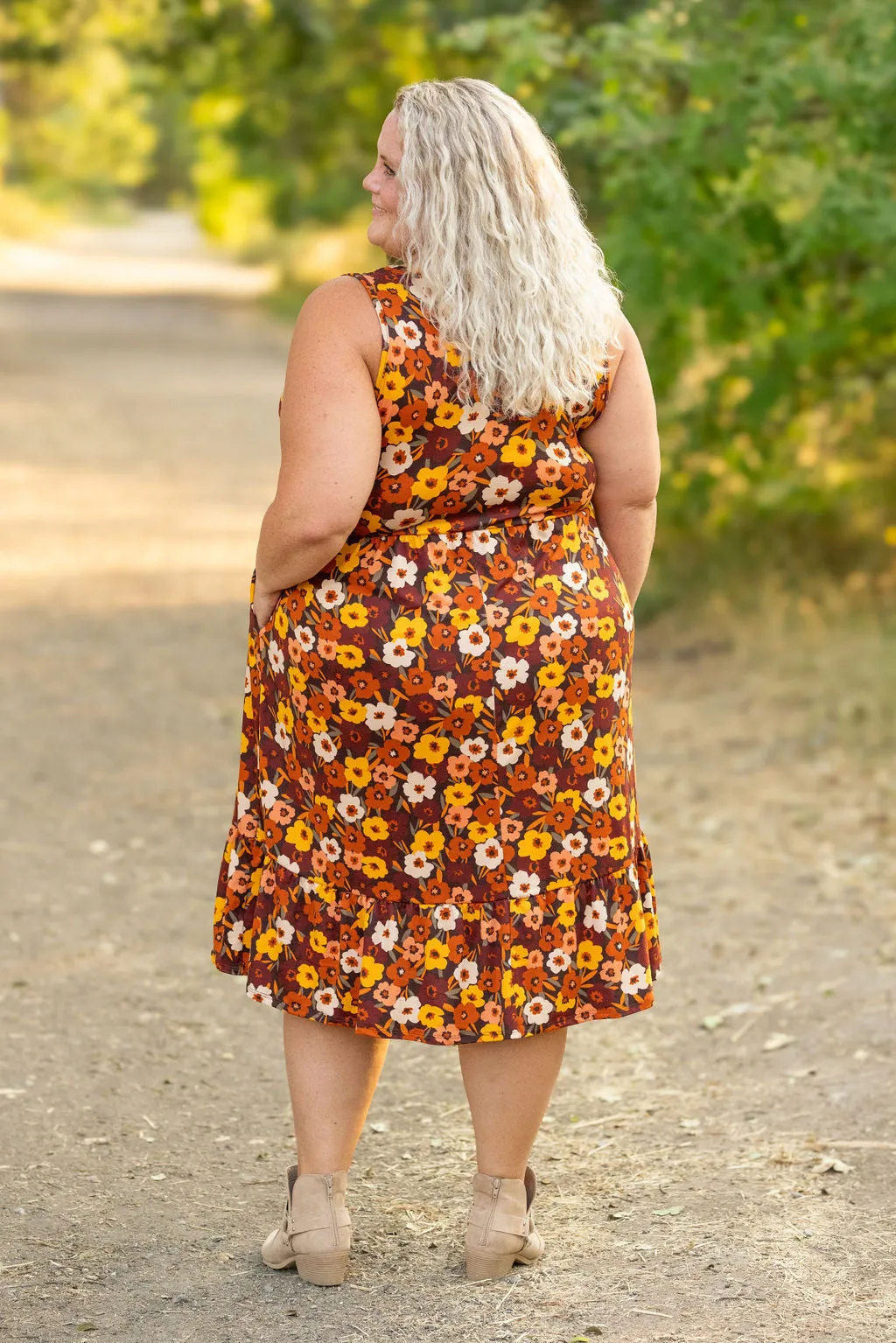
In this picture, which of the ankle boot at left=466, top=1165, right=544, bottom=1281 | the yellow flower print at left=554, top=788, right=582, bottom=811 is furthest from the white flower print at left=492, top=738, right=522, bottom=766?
the ankle boot at left=466, top=1165, right=544, bottom=1281

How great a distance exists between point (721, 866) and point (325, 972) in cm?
286

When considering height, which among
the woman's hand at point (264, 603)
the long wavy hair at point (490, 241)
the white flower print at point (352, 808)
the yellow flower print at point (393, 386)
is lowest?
the white flower print at point (352, 808)

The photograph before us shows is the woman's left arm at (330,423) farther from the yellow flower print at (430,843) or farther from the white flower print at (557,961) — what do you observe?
the white flower print at (557,961)

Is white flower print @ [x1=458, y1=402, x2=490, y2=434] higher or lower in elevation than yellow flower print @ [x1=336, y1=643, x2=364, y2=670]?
higher

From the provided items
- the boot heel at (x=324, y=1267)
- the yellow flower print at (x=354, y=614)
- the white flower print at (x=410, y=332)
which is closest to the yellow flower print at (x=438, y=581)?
the yellow flower print at (x=354, y=614)

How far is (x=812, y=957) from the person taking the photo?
480 cm

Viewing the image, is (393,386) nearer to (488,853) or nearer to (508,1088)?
(488,853)

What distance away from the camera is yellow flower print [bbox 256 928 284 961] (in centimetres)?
297

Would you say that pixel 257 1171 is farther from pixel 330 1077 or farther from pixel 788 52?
pixel 788 52

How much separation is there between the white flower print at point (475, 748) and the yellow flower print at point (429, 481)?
385mm

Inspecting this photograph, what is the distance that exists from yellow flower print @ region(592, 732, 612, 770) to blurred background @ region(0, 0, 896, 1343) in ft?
2.98

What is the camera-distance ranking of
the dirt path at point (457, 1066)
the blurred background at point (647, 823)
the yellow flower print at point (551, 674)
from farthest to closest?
the blurred background at point (647, 823) < the dirt path at point (457, 1066) < the yellow flower print at point (551, 674)

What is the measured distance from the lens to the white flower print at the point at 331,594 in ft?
9.20

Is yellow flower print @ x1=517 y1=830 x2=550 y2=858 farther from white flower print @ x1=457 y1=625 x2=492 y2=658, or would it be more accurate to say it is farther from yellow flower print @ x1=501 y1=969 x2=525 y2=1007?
white flower print @ x1=457 y1=625 x2=492 y2=658
